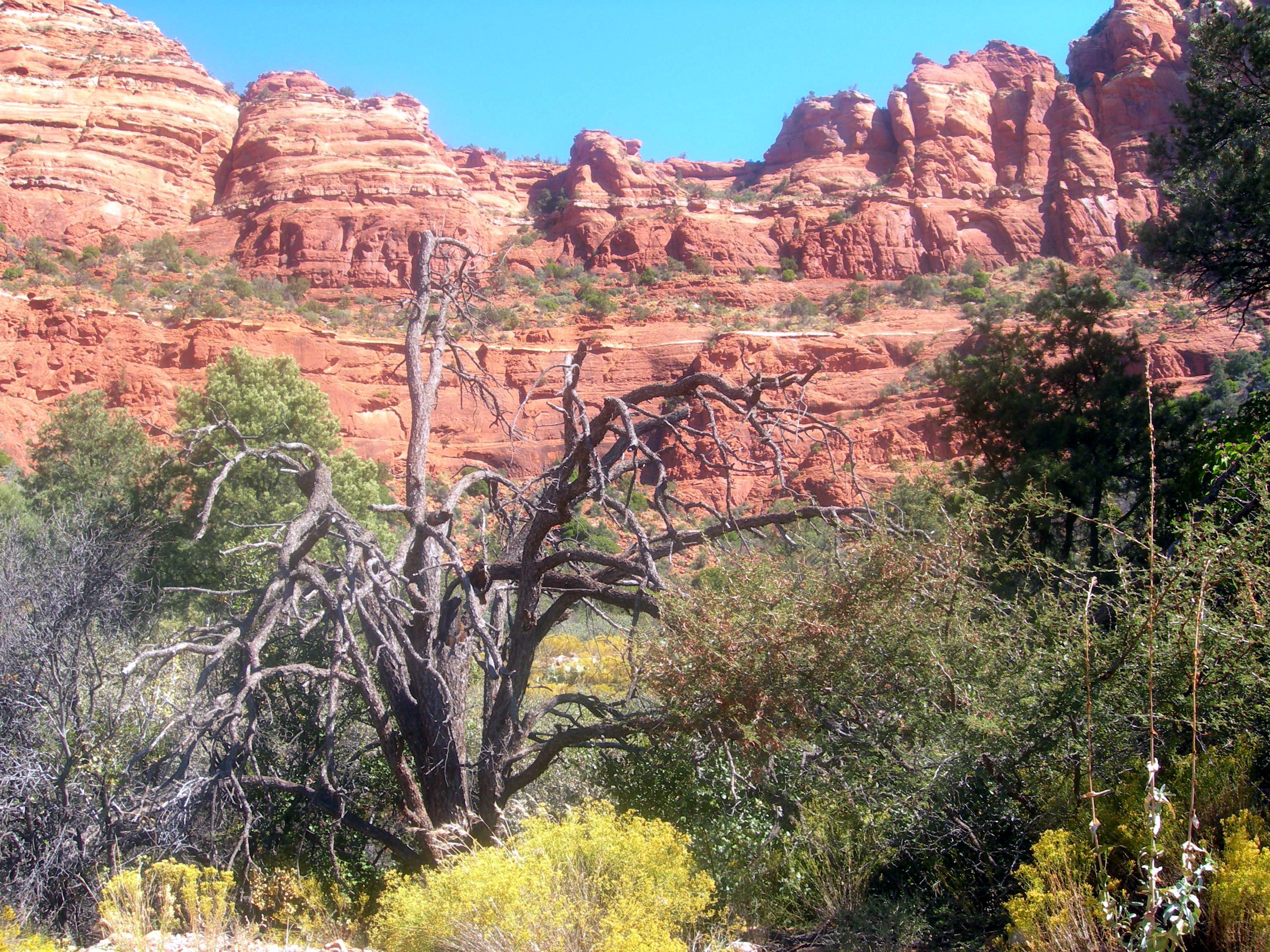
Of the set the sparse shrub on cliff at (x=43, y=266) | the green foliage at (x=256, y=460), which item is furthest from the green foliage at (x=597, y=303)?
the green foliage at (x=256, y=460)

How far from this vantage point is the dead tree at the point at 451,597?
5457 mm

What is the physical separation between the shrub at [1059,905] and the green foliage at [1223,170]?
822cm

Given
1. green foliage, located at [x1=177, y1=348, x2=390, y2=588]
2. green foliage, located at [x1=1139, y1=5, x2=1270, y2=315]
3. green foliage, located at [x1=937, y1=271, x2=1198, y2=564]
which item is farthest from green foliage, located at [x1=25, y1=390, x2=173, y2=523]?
green foliage, located at [x1=1139, y1=5, x2=1270, y2=315]

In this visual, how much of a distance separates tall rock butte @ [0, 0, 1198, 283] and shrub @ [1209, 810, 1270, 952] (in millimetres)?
54028

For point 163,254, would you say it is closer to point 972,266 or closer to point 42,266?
point 42,266

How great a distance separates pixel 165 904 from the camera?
4422 millimetres

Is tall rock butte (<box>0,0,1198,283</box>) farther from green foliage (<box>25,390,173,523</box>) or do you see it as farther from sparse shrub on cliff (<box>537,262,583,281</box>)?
green foliage (<box>25,390,173,523</box>)

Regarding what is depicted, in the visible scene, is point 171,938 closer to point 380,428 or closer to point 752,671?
point 752,671

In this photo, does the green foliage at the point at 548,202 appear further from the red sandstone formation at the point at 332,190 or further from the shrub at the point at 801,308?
the shrub at the point at 801,308

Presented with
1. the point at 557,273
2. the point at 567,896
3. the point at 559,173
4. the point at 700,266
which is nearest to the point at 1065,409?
the point at 567,896

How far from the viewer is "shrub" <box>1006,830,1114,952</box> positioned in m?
3.55

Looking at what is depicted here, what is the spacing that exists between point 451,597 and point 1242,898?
539 cm

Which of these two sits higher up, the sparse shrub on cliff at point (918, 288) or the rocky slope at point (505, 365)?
the sparse shrub on cliff at point (918, 288)

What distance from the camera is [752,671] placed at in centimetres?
504
